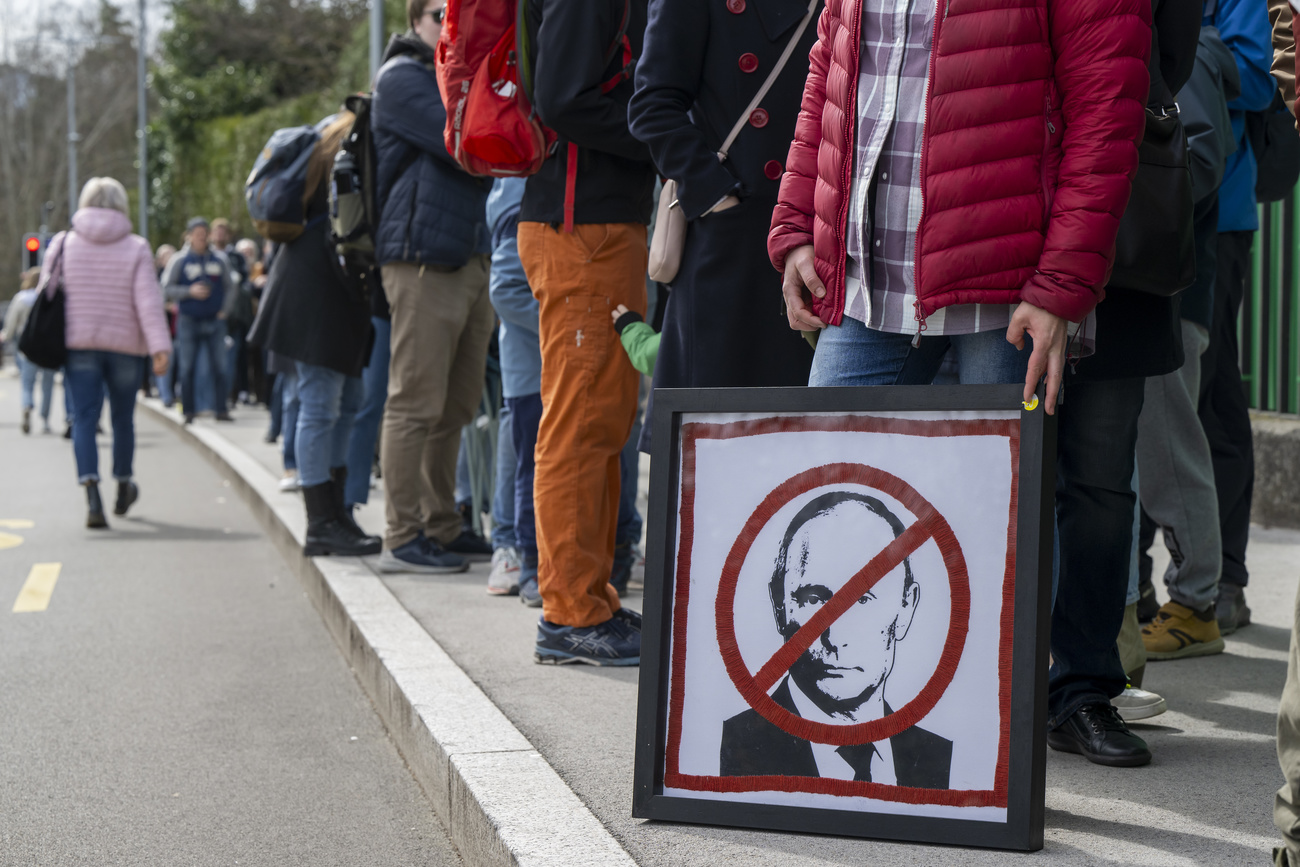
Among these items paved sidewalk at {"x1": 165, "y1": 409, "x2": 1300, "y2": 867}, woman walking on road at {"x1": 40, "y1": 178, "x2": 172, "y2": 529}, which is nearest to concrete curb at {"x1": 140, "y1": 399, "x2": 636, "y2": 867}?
paved sidewalk at {"x1": 165, "y1": 409, "x2": 1300, "y2": 867}

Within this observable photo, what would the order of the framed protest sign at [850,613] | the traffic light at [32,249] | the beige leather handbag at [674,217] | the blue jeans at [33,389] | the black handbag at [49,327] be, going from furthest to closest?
the traffic light at [32,249], the blue jeans at [33,389], the black handbag at [49,327], the beige leather handbag at [674,217], the framed protest sign at [850,613]

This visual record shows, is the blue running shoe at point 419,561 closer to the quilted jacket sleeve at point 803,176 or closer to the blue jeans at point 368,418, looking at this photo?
the blue jeans at point 368,418

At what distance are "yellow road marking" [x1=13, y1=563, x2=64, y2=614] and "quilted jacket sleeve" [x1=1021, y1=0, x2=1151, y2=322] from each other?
5059 millimetres

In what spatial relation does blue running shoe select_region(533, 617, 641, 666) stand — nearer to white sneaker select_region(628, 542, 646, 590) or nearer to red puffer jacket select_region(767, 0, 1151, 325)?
white sneaker select_region(628, 542, 646, 590)

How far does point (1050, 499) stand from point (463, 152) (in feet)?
7.61

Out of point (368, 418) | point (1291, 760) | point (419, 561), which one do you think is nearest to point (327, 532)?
point (419, 561)

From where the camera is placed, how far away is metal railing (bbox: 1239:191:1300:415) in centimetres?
702

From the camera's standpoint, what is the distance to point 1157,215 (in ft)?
9.66

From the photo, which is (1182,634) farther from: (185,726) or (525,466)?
(185,726)

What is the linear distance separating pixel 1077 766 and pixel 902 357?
1011mm

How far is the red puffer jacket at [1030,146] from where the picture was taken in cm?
259

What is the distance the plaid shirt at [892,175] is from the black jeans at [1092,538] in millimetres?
551

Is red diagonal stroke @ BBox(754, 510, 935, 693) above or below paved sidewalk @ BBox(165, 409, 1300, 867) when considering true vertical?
above

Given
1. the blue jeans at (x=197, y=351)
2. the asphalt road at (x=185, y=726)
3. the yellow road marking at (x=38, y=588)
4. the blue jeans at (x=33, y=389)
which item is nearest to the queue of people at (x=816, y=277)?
the asphalt road at (x=185, y=726)
